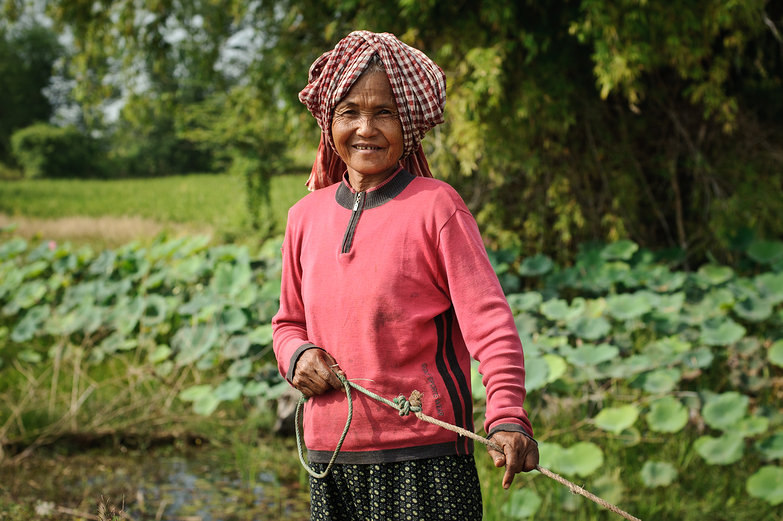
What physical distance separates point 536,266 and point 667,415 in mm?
1727

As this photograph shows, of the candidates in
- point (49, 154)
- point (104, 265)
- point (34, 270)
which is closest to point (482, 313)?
point (104, 265)

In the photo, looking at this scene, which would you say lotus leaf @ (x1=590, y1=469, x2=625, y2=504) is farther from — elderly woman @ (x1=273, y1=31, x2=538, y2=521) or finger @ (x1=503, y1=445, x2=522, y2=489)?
finger @ (x1=503, y1=445, x2=522, y2=489)

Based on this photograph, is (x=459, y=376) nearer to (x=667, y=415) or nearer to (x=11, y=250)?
(x=667, y=415)

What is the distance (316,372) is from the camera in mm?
1270

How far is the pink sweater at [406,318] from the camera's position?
48.6 inches

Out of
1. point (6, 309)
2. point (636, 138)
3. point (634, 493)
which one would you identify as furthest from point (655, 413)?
point (6, 309)

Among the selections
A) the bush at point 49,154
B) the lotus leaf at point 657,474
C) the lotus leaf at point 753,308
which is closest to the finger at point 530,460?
the lotus leaf at point 657,474

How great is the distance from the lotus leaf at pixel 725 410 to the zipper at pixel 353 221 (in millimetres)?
2264

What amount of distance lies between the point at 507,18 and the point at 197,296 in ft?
8.58

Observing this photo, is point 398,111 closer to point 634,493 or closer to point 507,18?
point 634,493

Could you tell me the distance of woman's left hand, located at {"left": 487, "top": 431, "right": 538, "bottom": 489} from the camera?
3.65 feet

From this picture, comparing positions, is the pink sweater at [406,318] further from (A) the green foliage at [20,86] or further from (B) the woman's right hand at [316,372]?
(A) the green foliage at [20,86]

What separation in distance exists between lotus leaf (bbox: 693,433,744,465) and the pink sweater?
193 cm

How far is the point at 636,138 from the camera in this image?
5.19 meters
